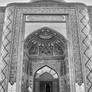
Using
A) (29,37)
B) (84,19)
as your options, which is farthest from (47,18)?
(84,19)

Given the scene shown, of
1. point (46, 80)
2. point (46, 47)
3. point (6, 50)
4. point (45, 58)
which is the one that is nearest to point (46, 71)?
point (46, 80)

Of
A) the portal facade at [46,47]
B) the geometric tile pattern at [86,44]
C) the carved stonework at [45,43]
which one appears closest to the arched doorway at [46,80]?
the portal facade at [46,47]

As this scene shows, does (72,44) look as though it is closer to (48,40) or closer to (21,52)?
(48,40)

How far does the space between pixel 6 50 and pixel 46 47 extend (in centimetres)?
268

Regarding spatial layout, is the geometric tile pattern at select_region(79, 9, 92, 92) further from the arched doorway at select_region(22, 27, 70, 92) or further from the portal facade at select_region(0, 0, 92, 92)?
the arched doorway at select_region(22, 27, 70, 92)

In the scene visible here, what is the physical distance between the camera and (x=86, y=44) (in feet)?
25.1

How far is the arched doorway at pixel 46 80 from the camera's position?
865 centimetres

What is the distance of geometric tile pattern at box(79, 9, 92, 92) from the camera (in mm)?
7048

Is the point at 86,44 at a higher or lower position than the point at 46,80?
higher

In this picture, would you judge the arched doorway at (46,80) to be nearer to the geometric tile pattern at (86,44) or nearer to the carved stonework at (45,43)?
the carved stonework at (45,43)

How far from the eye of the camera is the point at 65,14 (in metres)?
8.50

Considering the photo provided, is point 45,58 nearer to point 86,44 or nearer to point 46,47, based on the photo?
point 46,47

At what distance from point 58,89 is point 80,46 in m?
2.76

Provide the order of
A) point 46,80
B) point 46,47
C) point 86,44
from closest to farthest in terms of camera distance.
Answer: point 86,44
point 46,80
point 46,47
